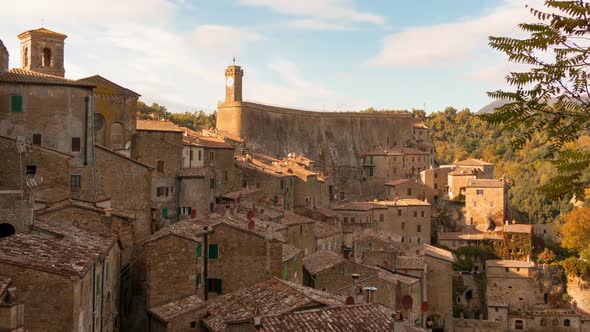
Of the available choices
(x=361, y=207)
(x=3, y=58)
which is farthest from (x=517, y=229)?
(x=3, y=58)

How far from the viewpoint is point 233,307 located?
2089 centimetres

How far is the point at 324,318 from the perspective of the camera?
18.1 m

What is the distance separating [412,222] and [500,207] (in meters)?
9.98

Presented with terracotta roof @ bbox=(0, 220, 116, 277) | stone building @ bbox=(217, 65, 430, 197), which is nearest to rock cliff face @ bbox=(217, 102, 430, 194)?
stone building @ bbox=(217, 65, 430, 197)

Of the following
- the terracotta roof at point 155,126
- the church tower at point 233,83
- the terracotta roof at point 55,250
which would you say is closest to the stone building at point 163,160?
the terracotta roof at point 155,126

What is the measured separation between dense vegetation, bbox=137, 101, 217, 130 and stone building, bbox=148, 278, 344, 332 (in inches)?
2178

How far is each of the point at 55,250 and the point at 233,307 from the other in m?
6.35

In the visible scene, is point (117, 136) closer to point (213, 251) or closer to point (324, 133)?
point (213, 251)

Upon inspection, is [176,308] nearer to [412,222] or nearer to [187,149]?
[187,149]

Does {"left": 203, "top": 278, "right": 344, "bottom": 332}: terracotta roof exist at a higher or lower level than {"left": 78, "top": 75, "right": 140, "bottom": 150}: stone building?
lower

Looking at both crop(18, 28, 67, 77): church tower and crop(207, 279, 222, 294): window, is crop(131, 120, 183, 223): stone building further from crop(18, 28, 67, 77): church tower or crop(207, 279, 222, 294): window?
crop(207, 279, 222, 294): window

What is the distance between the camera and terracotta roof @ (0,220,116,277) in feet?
47.8

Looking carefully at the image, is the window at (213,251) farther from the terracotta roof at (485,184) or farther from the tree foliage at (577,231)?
the tree foliage at (577,231)

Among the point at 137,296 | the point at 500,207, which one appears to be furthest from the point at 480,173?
the point at 137,296
